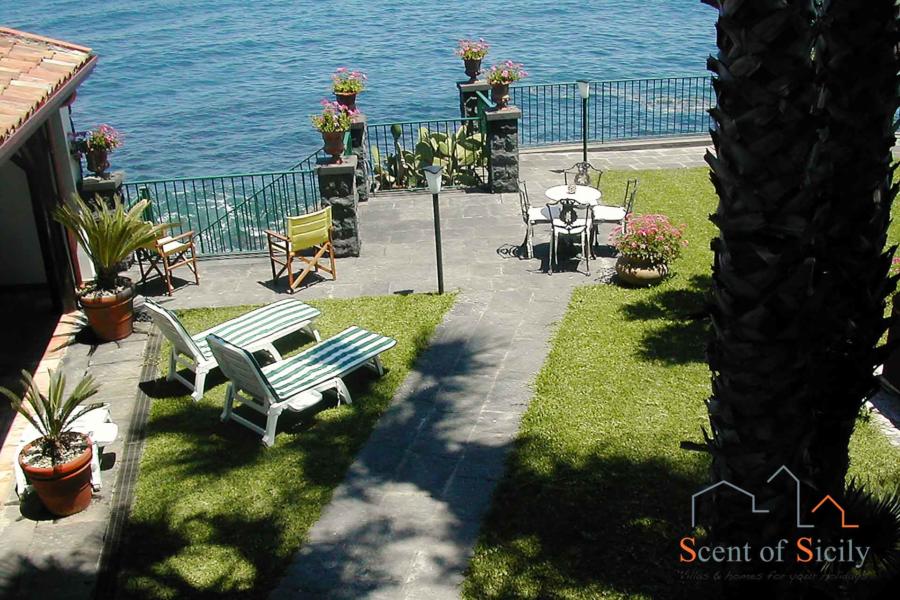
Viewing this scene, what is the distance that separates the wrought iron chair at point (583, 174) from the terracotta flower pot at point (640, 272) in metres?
2.05

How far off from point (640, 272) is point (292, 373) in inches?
189

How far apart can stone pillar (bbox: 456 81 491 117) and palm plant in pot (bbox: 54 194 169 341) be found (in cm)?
790

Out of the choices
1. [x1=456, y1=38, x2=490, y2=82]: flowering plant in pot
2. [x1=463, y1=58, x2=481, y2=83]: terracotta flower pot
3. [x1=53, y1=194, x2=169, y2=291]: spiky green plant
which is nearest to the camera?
[x1=53, y1=194, x2=169, y2=291]: spiky green plant

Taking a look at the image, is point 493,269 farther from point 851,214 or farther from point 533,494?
point 851,214

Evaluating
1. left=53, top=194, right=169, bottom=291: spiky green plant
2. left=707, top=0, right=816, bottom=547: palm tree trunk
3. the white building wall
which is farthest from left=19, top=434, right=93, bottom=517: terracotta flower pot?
the white building wall

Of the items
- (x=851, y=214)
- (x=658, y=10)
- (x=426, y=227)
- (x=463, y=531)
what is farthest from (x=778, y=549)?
(x=658, y=10)

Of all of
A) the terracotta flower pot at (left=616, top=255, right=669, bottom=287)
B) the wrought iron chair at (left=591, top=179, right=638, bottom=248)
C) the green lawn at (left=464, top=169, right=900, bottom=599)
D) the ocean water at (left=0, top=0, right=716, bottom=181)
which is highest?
the wrought iron chair at (left=591, top=179, right=638, bottom=248)

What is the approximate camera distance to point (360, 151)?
15320mm

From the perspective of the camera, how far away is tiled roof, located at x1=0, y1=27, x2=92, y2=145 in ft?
27.5

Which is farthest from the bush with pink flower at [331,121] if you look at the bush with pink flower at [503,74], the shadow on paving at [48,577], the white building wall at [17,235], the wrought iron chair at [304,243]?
the shadow on paving at [48,577]

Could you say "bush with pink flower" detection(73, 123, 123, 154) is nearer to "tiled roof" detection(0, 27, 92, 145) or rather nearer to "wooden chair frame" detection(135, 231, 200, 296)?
"tiled roof" detection(0, 27, 92, 145)

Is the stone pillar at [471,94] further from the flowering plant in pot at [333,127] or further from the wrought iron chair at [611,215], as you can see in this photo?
the wrought iron chair at [611,215]

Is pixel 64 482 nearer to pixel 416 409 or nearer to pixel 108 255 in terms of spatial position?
pixel 416 409

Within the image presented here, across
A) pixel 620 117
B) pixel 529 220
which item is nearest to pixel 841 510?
pixel 529 220
